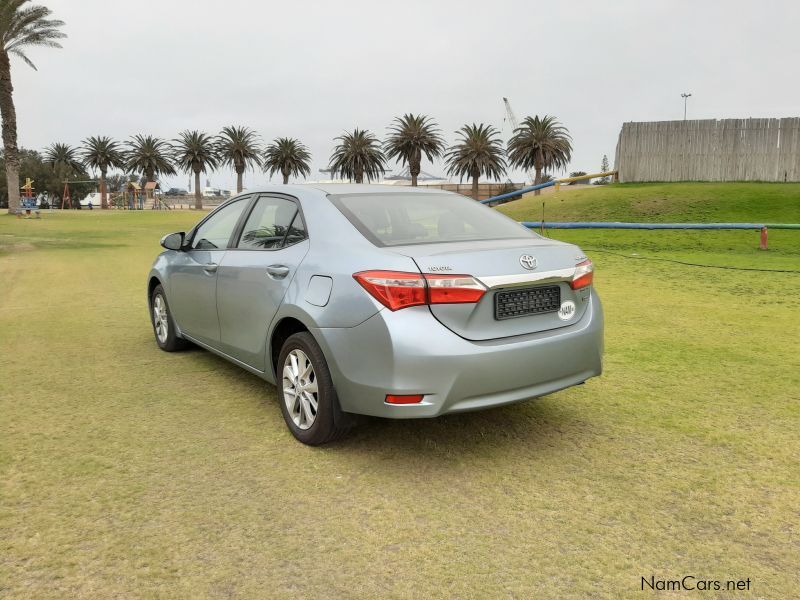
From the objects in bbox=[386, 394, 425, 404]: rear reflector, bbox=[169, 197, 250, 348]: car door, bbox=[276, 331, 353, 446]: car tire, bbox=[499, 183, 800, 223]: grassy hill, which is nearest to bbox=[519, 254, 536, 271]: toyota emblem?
bbox=[386, 394, 425, 404]: rear reflector

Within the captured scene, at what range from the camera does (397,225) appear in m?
4.20

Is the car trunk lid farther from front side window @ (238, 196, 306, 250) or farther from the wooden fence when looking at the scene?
the wooden fence

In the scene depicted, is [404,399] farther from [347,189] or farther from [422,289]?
[347,189]

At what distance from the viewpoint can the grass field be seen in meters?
2.77

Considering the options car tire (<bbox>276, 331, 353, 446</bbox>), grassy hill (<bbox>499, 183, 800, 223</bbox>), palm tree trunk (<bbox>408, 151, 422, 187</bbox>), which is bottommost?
car tire (<bbox>276, 331, 353, 446</bbox>)

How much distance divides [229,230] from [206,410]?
1.41 m

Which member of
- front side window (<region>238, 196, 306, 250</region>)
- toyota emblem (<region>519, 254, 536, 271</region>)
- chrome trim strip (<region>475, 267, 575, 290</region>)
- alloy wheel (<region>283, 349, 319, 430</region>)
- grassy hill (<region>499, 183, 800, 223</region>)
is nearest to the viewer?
chrome trim strip (<region>475, 267, 575, 290</region>)

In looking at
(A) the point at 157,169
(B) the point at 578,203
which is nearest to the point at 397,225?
Answer: (B) the point at 578,203

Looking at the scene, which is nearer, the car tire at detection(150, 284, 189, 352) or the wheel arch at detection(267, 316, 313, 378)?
the wheel arch at detection(267, 316, 313, 378)

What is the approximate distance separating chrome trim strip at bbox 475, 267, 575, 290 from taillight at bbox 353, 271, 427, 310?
32 centimetres

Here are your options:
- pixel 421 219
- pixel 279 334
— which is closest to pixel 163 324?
pixel 279 334

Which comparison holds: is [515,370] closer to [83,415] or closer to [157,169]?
[83,415]

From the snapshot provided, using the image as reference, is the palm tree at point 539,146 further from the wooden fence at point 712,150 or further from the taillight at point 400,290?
the taillight at point 400,290

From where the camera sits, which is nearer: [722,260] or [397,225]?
[397,225]
